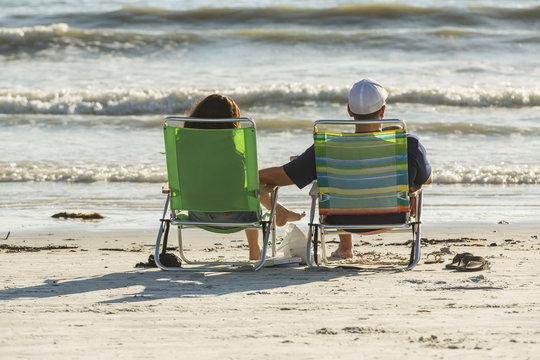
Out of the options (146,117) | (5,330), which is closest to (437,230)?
(5,330)

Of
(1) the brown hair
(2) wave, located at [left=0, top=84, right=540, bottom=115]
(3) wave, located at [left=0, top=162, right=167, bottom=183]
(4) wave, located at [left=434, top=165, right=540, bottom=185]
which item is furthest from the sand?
(2) wave, located at [left=0, top=84, right=540, bottom=115]

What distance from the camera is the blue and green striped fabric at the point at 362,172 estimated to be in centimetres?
508

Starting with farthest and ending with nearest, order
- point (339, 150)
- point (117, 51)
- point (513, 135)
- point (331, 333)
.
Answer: point (117, 51), point (513, 135), point (339, 150), point (331, 333)

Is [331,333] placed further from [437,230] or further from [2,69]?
[2,69]

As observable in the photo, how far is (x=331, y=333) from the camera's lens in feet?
12.2

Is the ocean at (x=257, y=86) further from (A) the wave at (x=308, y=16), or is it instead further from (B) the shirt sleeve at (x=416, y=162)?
(B) the shirt sleeve at (x=416, y=162)

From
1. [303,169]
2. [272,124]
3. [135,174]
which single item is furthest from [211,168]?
[272,124]

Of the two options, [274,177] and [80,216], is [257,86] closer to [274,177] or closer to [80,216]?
[80,216]

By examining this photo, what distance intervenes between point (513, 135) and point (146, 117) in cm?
585

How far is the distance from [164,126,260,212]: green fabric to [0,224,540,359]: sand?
42 centimetres

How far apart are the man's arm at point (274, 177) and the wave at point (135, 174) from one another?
14.7 feet

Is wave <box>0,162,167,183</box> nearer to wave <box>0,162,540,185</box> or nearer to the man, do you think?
wave <box>0,162,540,185</box>

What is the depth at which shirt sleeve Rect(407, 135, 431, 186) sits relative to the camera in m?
5.20

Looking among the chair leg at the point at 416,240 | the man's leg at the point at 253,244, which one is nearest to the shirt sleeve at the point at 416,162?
the chair leg at the point at 416,240
